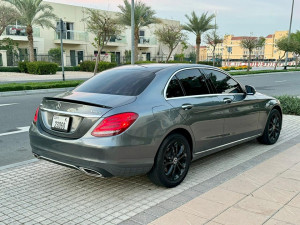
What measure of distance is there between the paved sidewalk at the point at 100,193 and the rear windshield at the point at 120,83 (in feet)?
3.92

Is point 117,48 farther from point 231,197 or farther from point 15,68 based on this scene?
point 231,197

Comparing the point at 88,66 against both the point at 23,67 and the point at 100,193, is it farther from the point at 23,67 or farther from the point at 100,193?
the point at 100,193

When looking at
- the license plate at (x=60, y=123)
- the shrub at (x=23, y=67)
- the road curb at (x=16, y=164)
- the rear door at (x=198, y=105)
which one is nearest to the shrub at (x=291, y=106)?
the rear door at (x=198, y=105)

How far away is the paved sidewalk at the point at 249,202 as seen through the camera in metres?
→ 3.26

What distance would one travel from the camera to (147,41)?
46500 millimetres

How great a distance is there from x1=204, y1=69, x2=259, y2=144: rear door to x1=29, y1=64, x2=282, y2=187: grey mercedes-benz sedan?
0.02m

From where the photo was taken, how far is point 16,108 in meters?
10.4

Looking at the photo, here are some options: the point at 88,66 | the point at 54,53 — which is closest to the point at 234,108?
the point at 88,66

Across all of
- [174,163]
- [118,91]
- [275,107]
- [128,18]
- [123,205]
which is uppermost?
[128,18]

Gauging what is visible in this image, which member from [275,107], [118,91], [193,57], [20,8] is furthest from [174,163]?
[193,57]

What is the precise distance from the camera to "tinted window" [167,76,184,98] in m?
4.17

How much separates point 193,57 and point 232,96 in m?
51.9

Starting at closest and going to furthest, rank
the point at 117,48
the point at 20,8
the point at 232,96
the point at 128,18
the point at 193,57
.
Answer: the point at 232,96 < the point at 20,8 < the point at 128,18 < the point at 117,48 < the point at 193,57

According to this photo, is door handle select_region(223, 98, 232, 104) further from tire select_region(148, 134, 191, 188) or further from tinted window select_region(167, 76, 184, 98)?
tire select_region(148, 134, 191, 188)
